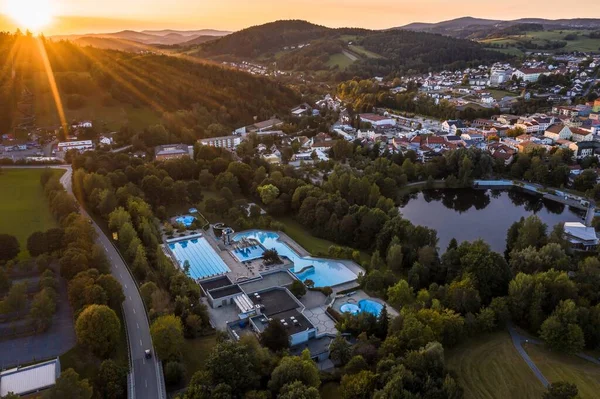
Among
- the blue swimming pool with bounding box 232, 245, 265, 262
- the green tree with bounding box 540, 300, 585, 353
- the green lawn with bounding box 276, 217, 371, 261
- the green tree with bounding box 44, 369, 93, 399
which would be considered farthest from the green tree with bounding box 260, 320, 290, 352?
the green tree with bounding box 540, 300, 585, 353

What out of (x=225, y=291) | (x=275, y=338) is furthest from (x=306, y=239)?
(x=275, y=338)

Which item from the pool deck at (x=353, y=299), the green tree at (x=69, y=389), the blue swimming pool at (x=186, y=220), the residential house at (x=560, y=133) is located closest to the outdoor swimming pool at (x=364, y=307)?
the pool deck at (x=353, y=299)

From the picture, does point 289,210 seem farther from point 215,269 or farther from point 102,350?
point 102,350

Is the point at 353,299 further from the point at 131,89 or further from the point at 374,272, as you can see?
the point at 131,89

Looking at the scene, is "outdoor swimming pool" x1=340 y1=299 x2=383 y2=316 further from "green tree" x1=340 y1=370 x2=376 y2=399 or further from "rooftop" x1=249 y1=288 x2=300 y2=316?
"green tree" x1=340 y1=370 x2=376 y2=399

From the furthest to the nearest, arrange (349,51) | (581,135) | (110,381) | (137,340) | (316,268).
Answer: (349,51), (581,135), (316,268), (137,340), (110,381)

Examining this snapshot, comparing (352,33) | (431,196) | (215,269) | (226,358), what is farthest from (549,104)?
(352,33)
